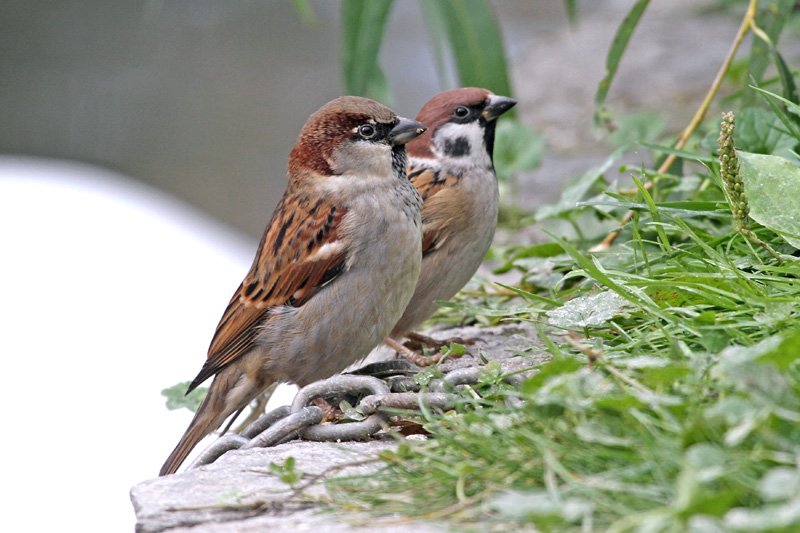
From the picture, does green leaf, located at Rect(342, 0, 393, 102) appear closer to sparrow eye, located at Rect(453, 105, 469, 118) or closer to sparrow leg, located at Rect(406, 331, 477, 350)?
sparrow eye, located at Rect(453, 105, 469, 118)

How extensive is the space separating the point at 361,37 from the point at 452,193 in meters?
0.92

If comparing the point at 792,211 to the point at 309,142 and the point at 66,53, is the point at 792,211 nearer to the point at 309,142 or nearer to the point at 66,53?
the point at 309,142

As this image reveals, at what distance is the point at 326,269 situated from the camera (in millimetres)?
2861

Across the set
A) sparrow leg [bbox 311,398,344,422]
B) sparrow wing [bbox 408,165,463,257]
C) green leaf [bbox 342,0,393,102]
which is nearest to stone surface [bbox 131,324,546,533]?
sparrow leg [bbox 311,398,344,422]

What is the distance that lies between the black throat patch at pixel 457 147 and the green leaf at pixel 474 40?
0.60 metres

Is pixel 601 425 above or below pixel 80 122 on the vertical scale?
below

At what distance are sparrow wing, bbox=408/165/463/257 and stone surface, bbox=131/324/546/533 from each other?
1.16 metres

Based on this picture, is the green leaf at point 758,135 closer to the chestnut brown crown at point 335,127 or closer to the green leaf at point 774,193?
the green leaf at point 774,193

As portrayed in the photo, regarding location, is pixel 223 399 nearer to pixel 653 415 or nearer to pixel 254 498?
pixel 254 498

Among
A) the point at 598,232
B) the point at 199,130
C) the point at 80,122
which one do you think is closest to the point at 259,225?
the point at 199,130

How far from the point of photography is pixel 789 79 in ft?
11.2

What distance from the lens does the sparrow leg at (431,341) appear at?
305cm

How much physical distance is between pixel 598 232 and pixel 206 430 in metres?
1.39

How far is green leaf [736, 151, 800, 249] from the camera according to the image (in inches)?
96.7
